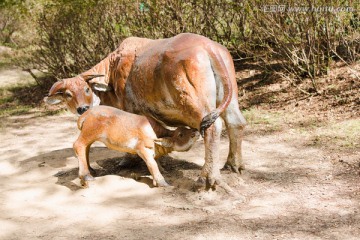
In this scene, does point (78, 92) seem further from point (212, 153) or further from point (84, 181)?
point (212, 153)

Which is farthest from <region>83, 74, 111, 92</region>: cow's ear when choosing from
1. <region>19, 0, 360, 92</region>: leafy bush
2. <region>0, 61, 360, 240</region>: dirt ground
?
<region>19, 0, 360, 92</region>: leafy bush

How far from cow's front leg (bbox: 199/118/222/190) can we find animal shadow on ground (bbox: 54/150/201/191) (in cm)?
41

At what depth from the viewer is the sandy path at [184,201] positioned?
430 centimetres

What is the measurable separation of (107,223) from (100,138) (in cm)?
118

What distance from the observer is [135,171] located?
232 inches

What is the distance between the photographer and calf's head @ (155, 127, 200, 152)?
5.16 metres

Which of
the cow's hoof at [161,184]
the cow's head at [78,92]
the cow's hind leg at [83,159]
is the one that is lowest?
the cow's hoof at [161,184]

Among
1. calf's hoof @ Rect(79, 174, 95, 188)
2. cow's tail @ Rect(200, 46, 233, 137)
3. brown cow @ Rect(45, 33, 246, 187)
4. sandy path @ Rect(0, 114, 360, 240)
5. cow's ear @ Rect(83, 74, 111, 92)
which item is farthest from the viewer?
cow's ear @ Rect(83, 74, 111, 92)

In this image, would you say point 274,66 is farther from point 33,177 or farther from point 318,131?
point 33,177

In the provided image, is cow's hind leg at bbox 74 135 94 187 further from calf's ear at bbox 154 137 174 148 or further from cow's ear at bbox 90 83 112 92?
calf's ear at bbox 154 137 174 148

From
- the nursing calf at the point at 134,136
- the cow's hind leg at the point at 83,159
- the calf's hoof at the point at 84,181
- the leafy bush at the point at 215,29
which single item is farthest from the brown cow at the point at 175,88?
the leafy bush at the point at 215,29

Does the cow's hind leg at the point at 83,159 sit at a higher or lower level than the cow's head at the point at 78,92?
lower

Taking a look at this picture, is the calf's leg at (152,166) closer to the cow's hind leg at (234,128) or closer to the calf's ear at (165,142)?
the calf's ear at (165,142)

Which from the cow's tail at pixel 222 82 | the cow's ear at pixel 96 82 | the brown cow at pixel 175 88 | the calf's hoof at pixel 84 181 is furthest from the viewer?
the cow's ear at pixel 96 82
